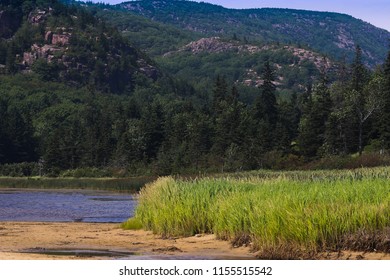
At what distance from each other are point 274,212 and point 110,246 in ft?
21.8

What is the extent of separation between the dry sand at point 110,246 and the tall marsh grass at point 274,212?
53 cm

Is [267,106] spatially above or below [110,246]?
above

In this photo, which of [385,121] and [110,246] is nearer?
[110,246]

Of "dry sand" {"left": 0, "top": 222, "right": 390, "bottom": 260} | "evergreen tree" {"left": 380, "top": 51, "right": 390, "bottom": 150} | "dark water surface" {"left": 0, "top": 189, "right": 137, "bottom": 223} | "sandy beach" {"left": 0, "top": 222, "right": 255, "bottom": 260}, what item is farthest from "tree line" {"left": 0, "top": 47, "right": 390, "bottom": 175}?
"dry sand" {"left": 0, "top": 222, "right": 390, "bottom": 260}

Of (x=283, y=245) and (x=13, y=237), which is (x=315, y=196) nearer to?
(x=283, y=245)

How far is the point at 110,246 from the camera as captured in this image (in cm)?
2783

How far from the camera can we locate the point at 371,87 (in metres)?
123

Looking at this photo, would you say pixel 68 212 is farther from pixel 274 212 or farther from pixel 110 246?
pixel 274 212

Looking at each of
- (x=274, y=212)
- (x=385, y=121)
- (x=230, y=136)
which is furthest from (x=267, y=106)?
(x=274, y=212)

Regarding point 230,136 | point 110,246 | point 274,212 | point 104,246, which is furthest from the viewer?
point 230,136

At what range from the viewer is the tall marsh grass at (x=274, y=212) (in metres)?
A: 22.7

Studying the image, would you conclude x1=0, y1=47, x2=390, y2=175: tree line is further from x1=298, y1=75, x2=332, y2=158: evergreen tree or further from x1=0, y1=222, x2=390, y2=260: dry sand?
x1=0, y1=222, x2=390, y2=260: dry sand

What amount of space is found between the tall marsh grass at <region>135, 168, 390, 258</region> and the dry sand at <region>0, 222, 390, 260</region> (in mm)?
533
